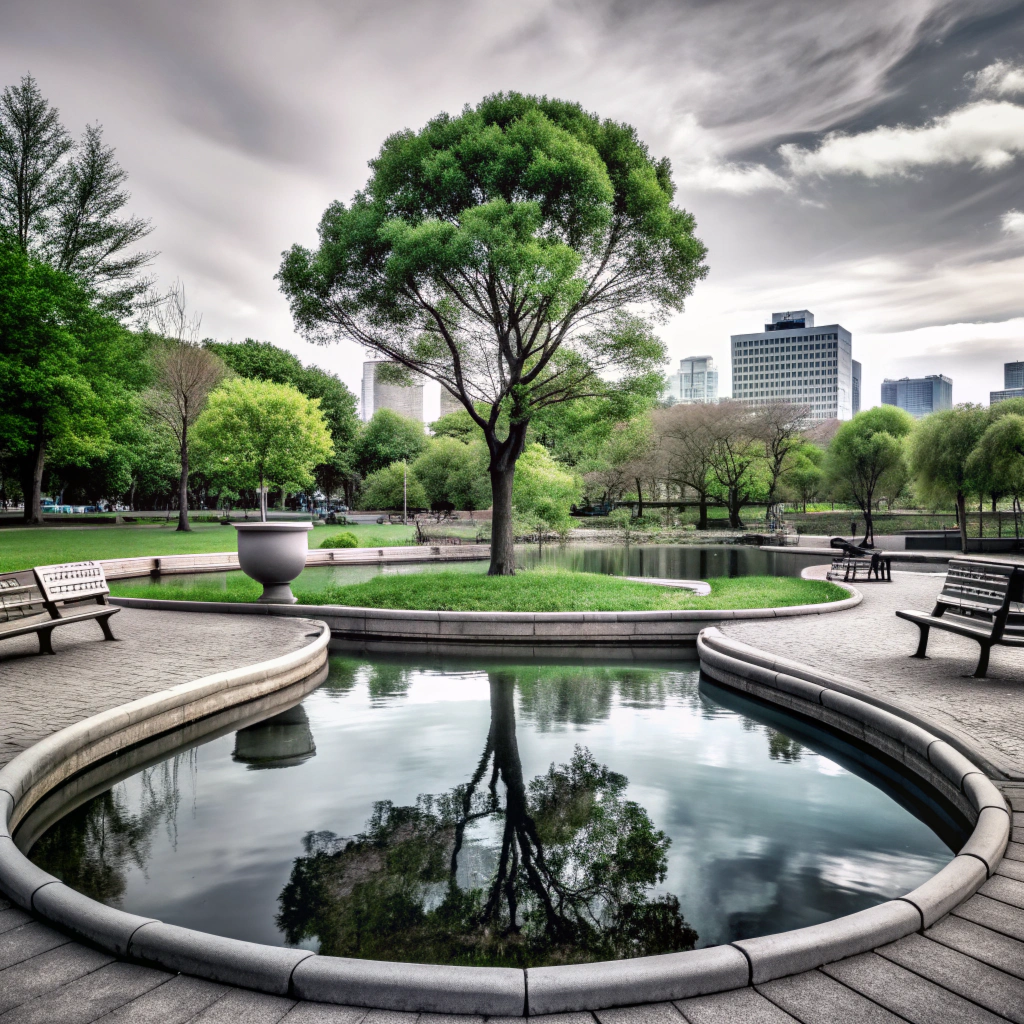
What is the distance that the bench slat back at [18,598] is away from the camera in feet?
27.4

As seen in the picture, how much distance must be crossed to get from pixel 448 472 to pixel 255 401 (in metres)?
27.3

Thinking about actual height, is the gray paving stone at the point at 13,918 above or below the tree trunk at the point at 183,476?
below

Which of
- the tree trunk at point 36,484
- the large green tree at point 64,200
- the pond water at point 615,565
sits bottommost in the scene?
the pond water at point 615,565

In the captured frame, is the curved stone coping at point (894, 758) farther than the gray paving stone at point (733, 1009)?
Yes

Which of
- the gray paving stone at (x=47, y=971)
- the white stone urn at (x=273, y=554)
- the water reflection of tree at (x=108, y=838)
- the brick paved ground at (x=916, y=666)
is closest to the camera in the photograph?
the gray paving stone at (x=47, y=971)

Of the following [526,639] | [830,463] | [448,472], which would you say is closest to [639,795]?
[526,639]

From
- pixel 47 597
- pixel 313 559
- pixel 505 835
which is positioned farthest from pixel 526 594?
pixel 313 559

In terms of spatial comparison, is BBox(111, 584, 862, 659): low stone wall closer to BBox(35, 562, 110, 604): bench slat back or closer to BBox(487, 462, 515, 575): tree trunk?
BBox(35, 562, 110, 604): bench slat back

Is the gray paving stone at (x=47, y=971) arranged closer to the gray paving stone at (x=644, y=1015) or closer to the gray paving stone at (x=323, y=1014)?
the gray paving stone at (x=323, y=1014)

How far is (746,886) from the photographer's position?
418 centimetres

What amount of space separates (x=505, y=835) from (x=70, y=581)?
304 inches

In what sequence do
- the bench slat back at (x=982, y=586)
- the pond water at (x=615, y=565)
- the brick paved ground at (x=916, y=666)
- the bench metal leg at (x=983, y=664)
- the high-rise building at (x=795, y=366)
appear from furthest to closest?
1. the high-rise building at (x=795, y=366)
2. the pond water at (x=615, y=565)
3. the bench metal leg at (x=983, y=664)
4. the bench slat back at (x=982, y=586)
5. the brick paved ground at (x=916, y=666)

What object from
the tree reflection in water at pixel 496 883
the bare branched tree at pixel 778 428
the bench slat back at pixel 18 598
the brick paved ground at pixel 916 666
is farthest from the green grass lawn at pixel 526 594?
the bare branched tree at pixel 778 428

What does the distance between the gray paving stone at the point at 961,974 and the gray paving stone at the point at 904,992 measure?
4cm
